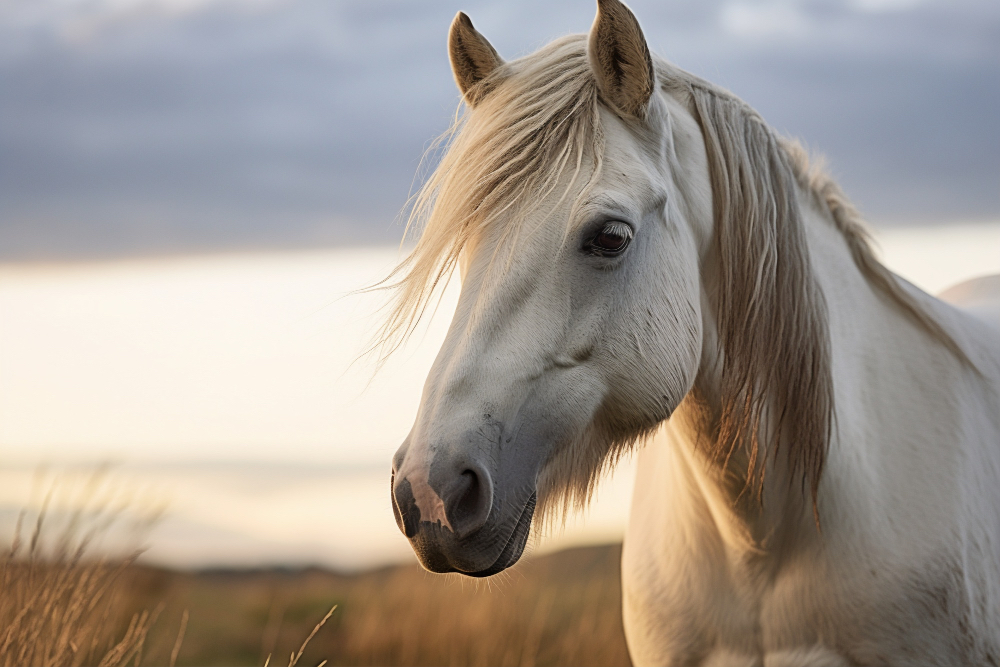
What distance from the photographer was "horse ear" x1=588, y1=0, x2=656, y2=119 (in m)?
1.79

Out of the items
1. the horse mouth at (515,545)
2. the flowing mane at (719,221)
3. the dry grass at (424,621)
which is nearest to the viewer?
the horse mouth at (515,545)

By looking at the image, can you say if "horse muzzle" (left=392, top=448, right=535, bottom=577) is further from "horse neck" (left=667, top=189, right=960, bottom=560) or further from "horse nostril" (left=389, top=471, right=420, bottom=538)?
"horse neck" (left=667, top=189, right=960, bottom=560)

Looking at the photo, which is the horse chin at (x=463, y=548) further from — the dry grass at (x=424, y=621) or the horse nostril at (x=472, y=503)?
the dry grass at (x=424, y=621)

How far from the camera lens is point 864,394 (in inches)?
92.7

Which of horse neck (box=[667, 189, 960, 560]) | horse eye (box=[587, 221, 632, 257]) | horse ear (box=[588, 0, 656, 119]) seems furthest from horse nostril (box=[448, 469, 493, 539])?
horse ear (box=[588, 0, 656, 119])

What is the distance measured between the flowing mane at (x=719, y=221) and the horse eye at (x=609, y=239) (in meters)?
0.13

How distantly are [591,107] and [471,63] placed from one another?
0.49 metres

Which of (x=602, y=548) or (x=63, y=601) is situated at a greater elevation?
(x=63, y=601)

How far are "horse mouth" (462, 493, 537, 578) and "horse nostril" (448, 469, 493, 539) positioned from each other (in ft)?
0.40

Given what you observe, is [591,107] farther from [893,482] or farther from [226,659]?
[226,659]

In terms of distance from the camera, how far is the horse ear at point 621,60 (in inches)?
70.3

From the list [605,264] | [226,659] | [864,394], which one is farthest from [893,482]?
[226,659]

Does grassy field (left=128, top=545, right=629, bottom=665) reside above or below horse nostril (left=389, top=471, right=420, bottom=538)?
below

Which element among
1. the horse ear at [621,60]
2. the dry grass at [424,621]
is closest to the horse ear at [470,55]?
the horse ear at [621,60]
